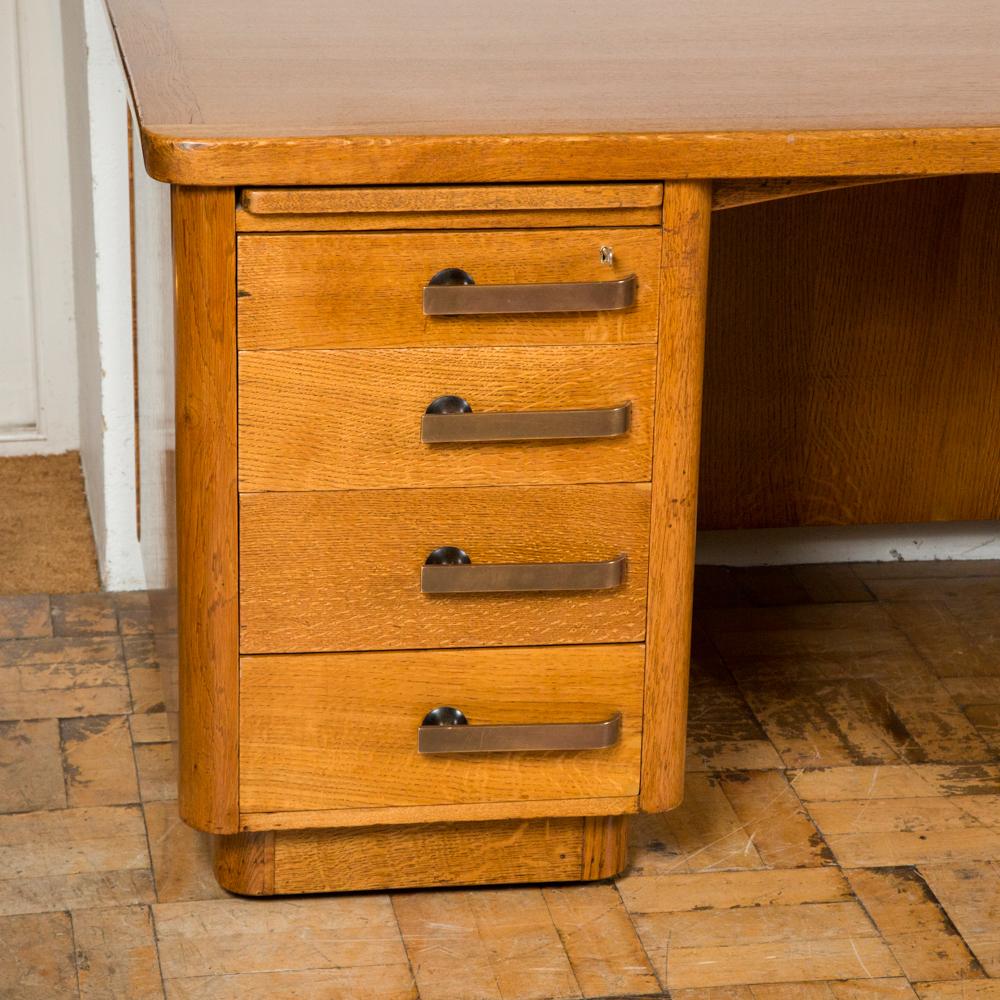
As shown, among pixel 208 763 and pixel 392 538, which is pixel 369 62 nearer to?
pixel 392 538

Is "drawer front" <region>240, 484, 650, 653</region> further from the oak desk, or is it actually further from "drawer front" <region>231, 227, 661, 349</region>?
"drawer front" <region>231, 227, 661, 349</region>

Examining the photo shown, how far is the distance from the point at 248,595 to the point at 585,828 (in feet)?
1.36

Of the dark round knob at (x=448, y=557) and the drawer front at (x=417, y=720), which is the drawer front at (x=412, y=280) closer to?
the dark round knob at (x=448, y=557)

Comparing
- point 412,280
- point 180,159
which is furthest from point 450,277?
point 180,159

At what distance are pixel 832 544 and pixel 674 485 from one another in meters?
1.05

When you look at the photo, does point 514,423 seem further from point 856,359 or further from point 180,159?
point 856,359

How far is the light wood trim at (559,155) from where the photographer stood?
131 centimetres

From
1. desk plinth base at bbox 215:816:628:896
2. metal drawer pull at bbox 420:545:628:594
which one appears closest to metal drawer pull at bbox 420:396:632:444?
metal drawer pull at bbox 420:545:628:594

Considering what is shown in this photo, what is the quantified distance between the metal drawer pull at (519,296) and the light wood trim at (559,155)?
84 mm

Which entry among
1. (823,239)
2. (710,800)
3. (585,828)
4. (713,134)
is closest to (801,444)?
(823,239)

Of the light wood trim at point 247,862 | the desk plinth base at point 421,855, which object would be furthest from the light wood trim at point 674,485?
the light wood trim at point 247,862

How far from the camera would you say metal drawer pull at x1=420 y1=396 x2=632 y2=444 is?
1.43m

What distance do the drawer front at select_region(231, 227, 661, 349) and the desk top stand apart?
6 cm

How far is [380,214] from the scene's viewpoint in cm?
137
